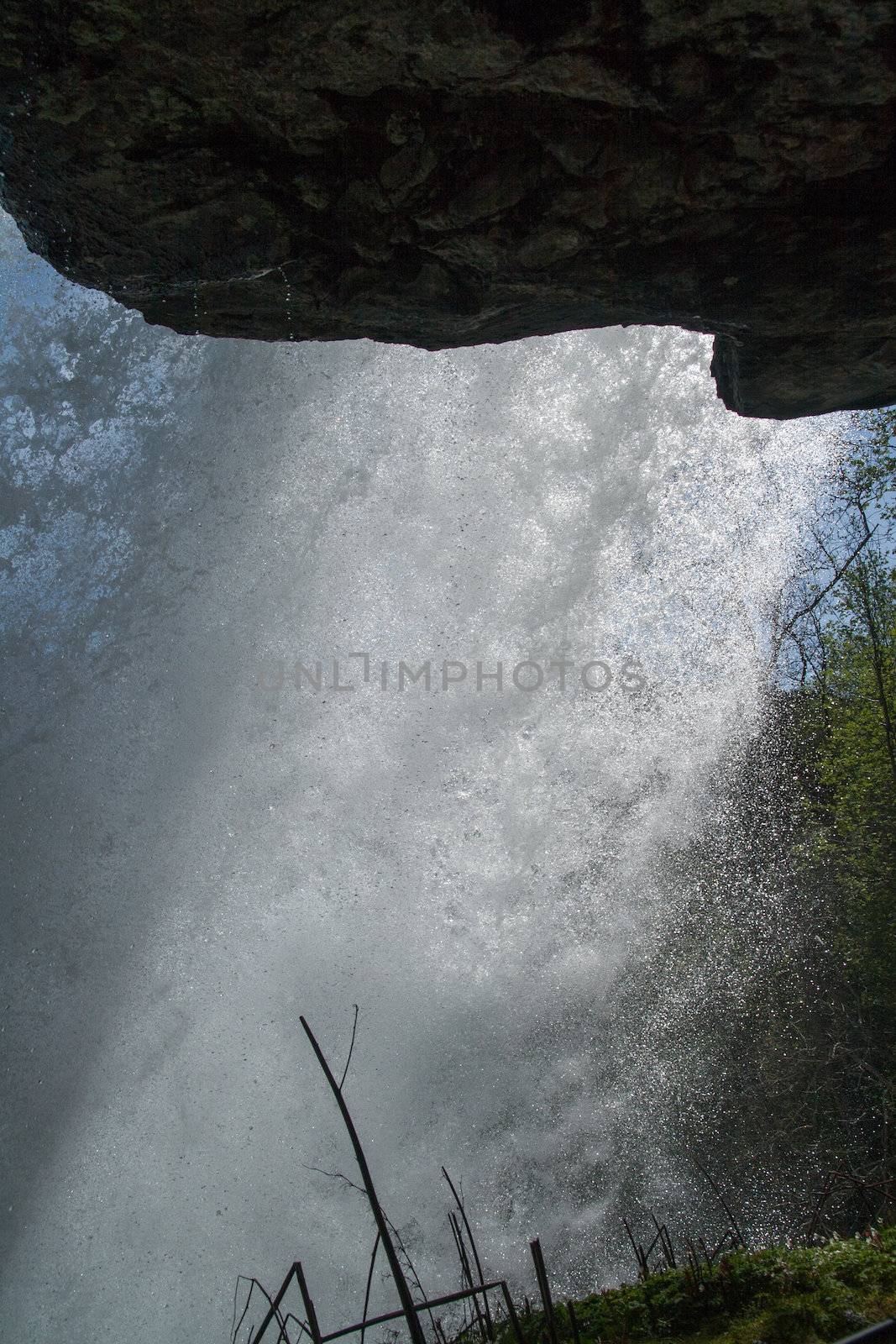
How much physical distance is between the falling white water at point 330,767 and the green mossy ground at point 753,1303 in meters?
10.4

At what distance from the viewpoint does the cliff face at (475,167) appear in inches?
161

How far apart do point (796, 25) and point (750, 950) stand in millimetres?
12953

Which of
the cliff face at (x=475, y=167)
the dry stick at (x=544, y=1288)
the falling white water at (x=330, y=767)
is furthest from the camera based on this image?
the falling white water at (x=330, y=767)

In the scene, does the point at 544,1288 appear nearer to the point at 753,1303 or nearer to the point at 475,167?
the point at 753,1303

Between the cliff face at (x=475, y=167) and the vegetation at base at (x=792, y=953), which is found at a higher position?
the cliff face at (x=475, y=167)

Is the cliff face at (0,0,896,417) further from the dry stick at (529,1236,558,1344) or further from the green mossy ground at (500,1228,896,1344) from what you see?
the green mossy ground at (500,1228,896,1344)

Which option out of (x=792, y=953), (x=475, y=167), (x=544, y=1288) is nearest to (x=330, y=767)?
(x=792, y=953)

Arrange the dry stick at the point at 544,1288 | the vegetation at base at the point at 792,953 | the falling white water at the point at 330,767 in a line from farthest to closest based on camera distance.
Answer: the falling white water at the point at 330,767, the vegetation at base at the point at 792,953, the dry stick at the point at 544,1288

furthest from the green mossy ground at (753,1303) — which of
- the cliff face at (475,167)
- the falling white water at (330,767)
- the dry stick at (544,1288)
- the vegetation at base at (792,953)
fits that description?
the falling white water at (330,767)

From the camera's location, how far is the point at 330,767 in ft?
57.6

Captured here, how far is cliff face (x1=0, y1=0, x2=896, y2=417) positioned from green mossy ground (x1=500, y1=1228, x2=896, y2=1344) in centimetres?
523

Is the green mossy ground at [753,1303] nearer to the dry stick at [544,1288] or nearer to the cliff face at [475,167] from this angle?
the dry stick at [544,1288]

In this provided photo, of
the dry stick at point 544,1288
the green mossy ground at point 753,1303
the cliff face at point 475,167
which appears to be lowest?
the green mossy ground at point 753,1303

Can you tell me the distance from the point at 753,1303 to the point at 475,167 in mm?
6027
